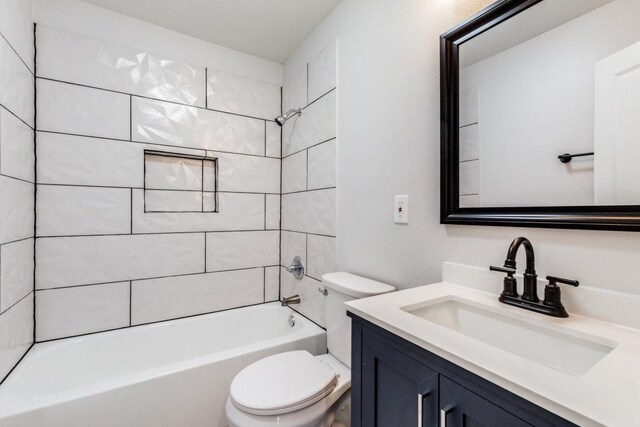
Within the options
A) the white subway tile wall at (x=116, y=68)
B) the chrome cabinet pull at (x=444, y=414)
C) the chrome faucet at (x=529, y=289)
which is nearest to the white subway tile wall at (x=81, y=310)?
the white subway tile wall at (x=116, y=68)

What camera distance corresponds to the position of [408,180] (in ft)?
4.21

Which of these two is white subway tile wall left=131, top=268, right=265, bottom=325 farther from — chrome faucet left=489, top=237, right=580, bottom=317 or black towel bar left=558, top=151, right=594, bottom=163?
black towel bar left=558, top=151, right=594, bottom=163

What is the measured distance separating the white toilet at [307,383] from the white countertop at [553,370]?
0.51 meters

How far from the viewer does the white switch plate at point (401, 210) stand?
1.29 m

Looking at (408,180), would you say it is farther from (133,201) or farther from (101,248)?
(101,248)

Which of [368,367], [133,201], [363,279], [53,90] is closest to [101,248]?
[133,201]

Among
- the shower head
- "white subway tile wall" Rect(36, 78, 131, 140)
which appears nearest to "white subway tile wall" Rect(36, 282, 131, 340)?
"white subway tile wall" Rect(36, 78, 131, 140)

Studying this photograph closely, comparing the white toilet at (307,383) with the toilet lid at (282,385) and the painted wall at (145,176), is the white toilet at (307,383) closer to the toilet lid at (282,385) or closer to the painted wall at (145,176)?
the toilet lid at (282,385)

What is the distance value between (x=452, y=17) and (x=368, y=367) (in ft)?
4.09

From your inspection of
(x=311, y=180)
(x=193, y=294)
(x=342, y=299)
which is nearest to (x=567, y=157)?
(x=342, y=299)

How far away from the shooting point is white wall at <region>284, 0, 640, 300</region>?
82 cm

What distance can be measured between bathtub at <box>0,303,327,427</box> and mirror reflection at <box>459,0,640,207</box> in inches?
52.2

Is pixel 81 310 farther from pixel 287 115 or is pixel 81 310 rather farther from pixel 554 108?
pixel 554 108

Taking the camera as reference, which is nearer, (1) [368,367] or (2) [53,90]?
(1) [368,367]
